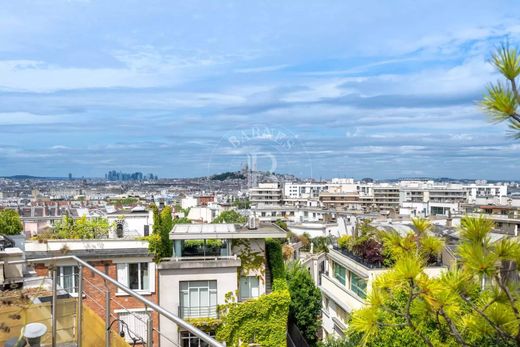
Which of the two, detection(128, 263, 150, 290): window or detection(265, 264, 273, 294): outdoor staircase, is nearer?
detection(128, 263, 150, 290): window

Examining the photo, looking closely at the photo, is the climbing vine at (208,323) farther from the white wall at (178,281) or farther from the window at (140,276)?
the window at (140,276)

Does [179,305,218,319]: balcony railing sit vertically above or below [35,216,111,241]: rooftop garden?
below

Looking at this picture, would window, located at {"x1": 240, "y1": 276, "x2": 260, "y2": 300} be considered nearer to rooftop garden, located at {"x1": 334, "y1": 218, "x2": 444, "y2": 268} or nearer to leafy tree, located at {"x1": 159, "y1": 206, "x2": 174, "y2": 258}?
leafy tree, located at {"x1": 159, "y1": 206, "x2": 174, "y2": 258}

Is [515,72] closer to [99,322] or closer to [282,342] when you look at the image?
[99,322]

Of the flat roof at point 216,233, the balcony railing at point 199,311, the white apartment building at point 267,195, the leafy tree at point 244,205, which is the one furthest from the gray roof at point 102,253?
the white apartment building at point 267,195

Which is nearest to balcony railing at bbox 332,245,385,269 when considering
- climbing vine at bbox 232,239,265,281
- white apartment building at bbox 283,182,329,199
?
climbing vine at bbox 232,239,265,281

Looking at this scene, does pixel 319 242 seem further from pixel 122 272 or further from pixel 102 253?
pixel 102 253

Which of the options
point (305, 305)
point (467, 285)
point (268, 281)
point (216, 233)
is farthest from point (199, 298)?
point (467, 285)
